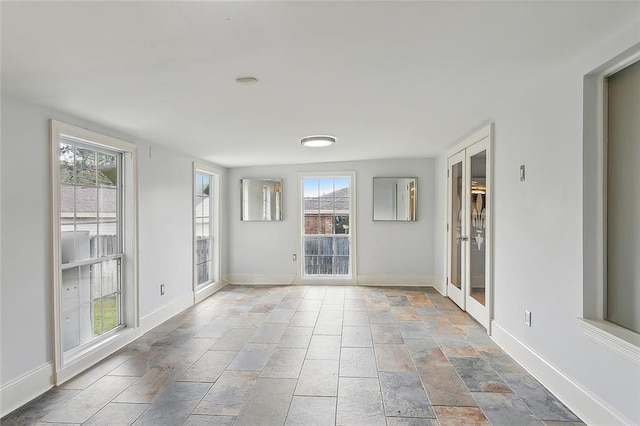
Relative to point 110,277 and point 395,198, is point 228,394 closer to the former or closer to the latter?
point 110,277

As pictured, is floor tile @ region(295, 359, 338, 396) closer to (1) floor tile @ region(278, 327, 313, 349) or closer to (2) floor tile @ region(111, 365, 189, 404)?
(1) floor tile @ region(278, 327, 313, 349)

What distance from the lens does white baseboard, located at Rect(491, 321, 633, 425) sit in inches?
76.7

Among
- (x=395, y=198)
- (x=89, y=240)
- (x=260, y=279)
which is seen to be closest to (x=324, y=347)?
(x=89, y=240)

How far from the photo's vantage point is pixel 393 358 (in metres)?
3.06

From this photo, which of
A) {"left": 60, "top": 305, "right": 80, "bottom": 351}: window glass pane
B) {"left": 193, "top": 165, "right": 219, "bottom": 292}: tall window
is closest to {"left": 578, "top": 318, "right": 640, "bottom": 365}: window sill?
{"left": 60, "top": 305, "right": 80, "bottom": 351}: window glass pane

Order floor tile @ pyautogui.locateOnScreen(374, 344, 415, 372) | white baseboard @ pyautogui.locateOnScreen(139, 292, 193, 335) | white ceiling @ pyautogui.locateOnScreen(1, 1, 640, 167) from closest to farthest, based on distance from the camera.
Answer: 1. white ceiling @ pyautogui.locateOnScreen(1, 1, 640, 167)
2. floor tile @ pyautogui.locateOnScreen(374, 344, 415, 372)
3. white baseboard @ pyautogui.locateOnScreen(139, 292, 193, 335)

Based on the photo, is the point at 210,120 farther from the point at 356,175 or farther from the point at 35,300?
the point at 356,175

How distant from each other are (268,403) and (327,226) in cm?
401

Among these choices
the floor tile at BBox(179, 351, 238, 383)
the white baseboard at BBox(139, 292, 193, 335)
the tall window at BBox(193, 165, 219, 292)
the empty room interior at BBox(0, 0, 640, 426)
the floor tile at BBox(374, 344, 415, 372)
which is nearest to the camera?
the empty room interior at BBox(0, 0, 640, 426)

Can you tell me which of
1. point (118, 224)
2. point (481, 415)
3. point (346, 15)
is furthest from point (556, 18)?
point (118, 224)

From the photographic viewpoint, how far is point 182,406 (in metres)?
2.35

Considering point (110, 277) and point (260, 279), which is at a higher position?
point (110, 277)

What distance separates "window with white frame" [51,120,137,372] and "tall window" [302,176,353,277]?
3.14 metres

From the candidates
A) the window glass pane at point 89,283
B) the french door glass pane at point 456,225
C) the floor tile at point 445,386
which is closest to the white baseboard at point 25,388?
the window glass pane at point 89,283
